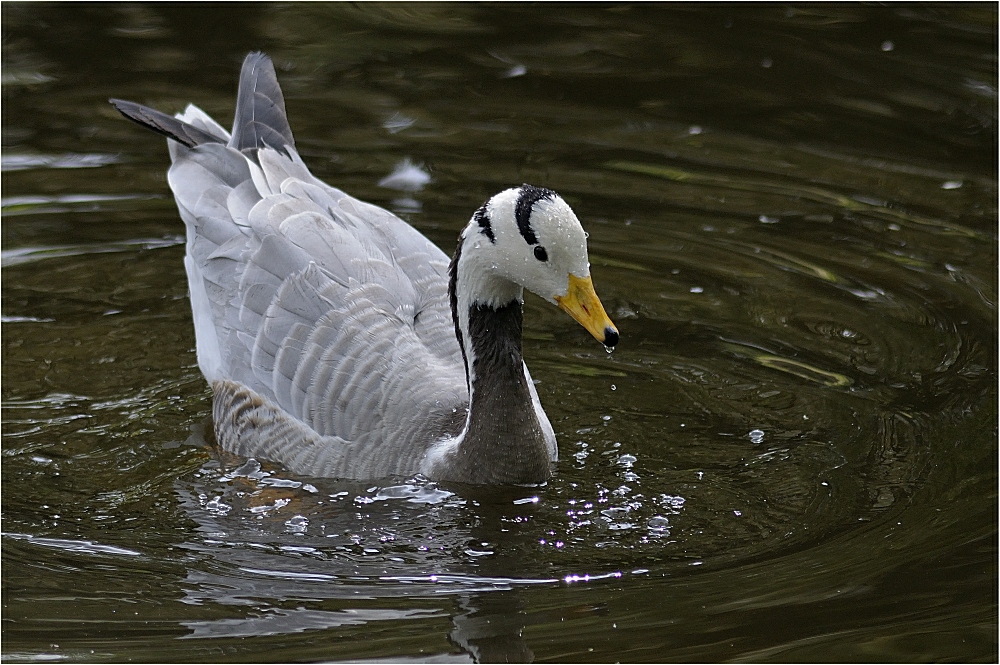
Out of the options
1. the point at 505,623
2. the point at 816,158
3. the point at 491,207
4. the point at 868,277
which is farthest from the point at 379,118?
the point at 505,623

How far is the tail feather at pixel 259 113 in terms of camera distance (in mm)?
8602

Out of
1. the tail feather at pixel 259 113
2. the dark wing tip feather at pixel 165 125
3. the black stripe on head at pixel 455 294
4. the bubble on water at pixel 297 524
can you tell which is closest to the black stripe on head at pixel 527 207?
the black stripe on head at pixel 455 294

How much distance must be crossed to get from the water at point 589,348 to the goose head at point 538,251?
1004mm

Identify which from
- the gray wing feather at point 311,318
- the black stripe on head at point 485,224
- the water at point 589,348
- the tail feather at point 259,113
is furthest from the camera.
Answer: the tail feather at point 259,113

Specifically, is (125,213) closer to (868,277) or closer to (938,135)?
(868,277)

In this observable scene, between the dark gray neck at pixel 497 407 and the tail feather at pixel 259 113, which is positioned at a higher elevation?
the tail feather at pixel 259 113

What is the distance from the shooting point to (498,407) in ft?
22.9

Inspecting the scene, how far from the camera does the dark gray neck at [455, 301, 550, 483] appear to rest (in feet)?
22.9

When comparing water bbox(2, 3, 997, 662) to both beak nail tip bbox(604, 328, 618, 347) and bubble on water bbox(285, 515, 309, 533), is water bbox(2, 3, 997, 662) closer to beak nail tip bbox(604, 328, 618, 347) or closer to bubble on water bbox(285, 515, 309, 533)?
bubble on water bbox(285, 515, 309, 533)

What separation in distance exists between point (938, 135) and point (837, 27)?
227 cm

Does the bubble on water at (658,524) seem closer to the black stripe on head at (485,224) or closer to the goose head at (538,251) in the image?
the goose head at (538,251)

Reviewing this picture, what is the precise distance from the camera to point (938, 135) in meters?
11.4

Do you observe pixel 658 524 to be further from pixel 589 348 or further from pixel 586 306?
pixel 589 348

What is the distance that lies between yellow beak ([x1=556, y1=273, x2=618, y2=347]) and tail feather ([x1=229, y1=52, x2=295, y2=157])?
110 inches
